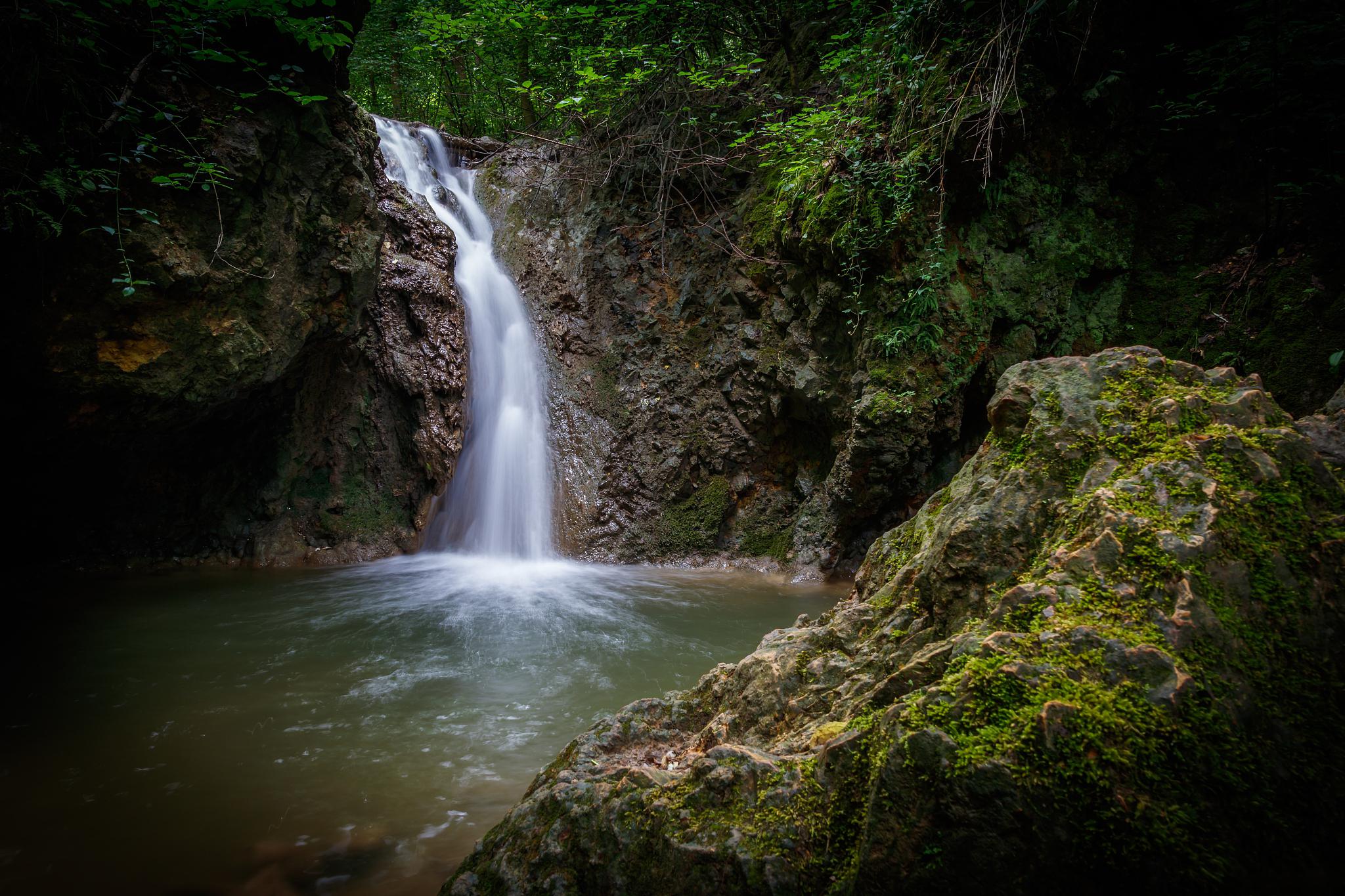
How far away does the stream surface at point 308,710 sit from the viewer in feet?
8.41

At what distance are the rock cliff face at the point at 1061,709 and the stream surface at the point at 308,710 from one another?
111cm

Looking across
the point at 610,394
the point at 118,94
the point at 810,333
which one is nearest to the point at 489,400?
the point at 610,394

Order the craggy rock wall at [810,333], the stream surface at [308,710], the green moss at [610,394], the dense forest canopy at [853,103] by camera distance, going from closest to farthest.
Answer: the stream surface at [308,710]
the dense forest canopy at [853,103]
the craggy rock wall at [810,333]
the green moss at [610,394]

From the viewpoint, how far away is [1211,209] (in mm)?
6012

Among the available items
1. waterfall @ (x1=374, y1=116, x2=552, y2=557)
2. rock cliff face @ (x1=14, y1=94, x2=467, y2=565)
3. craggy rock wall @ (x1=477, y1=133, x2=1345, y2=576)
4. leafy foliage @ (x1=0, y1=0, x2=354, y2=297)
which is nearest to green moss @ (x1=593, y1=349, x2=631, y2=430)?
craggy rock wall @ (x1=477, y1=133, x2=1345, y2=576)

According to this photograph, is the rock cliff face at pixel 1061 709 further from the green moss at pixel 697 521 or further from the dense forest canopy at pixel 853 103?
the green moss at pixel 697 521

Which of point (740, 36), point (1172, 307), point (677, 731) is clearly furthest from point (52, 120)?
point (1172, 307)

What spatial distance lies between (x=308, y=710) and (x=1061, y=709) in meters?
4.15

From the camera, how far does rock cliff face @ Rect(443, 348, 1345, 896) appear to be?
3.74 ft

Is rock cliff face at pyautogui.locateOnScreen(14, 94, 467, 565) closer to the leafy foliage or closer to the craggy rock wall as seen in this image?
the leafy foliage

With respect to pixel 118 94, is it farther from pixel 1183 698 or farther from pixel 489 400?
pixel 1183 698

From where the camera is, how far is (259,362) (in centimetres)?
640

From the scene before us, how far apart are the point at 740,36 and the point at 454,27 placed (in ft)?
13.8

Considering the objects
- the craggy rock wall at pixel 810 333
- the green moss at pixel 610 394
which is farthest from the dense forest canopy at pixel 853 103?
the green moss at pixel 610 394
